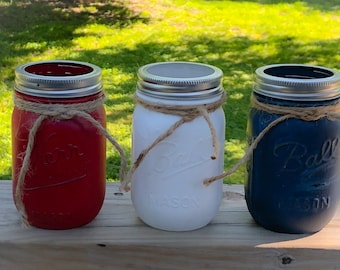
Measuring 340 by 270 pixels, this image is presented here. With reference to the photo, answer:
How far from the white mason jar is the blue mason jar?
0.07 meters

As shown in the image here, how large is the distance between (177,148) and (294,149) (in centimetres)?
18

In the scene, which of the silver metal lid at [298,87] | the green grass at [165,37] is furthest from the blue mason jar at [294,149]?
the green grass at [165,37]

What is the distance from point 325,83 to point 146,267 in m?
0.41

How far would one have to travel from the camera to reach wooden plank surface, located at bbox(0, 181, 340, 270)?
1.11 m

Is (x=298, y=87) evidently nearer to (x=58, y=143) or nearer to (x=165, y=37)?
(x=58, y=143)

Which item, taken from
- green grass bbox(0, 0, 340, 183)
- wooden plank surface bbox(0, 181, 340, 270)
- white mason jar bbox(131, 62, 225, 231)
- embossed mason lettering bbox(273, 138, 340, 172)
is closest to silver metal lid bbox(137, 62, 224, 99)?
white mason jar bbox(131, 62, 225, 231)

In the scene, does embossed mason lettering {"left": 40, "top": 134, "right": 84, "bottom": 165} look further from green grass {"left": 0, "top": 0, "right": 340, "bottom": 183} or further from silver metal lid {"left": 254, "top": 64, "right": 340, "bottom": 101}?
green grass {"left": 0, "top": 0, "right": 340, "bottom": 183}

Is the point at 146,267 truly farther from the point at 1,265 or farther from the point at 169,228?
the point at 1,265

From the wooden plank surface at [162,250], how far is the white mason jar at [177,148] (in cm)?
4

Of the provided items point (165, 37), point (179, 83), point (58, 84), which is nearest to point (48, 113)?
point (58, 84)

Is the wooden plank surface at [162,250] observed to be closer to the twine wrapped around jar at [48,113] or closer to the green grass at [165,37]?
the twine wrapped around jar at [48,113]

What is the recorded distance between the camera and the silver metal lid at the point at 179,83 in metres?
1.04

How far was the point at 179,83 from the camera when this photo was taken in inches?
40.7

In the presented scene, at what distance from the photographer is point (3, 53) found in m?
4.15
